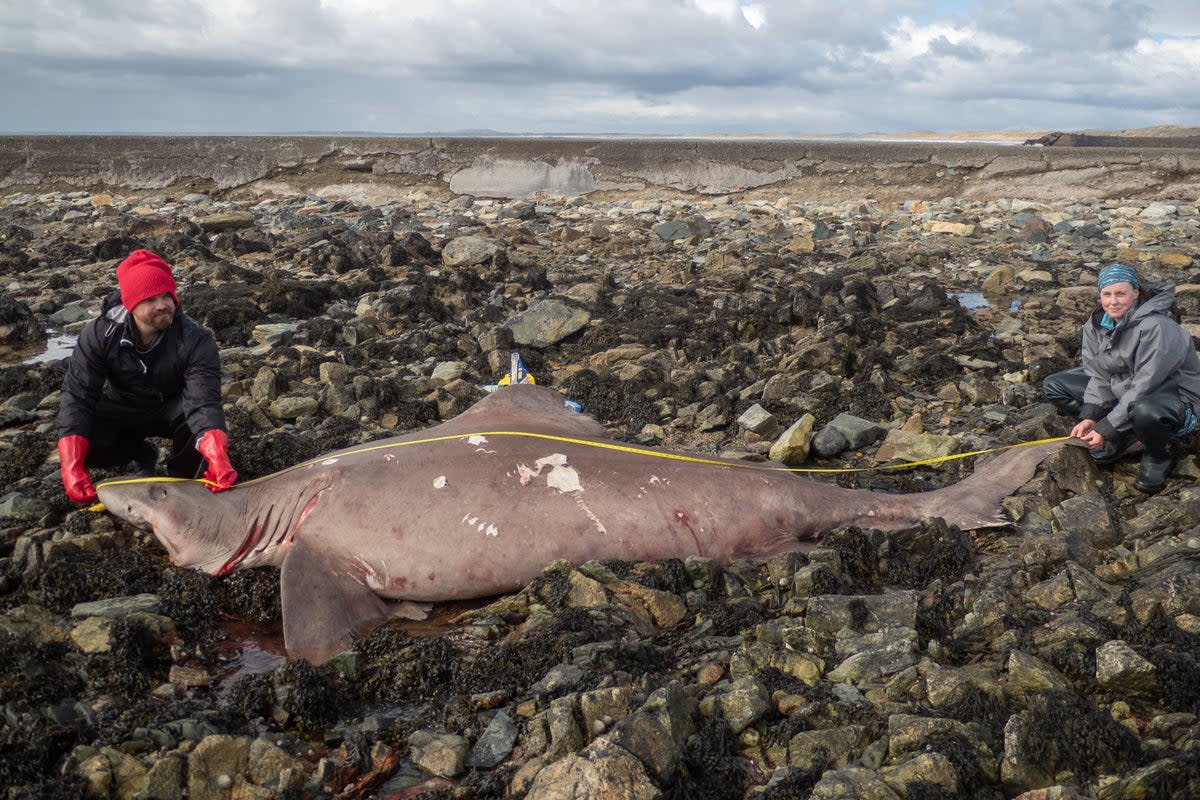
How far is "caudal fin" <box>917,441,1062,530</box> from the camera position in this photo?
5.24m

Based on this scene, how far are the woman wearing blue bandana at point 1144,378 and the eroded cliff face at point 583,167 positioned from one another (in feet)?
35.1

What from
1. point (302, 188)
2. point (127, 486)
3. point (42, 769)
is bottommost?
point (42, 769)

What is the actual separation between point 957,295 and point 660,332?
3.46 metres

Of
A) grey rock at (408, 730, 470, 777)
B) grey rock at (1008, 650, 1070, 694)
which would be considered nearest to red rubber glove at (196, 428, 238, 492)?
grey rock at (408, 730, 470, 777)

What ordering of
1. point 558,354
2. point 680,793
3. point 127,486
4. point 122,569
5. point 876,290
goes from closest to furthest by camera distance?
point 680,793, point 122,569, point 127,486, point 558,354, point 876,290

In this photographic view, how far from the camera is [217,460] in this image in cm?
541

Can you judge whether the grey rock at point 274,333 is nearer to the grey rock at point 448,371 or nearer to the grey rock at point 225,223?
the grey rock at point 448,371

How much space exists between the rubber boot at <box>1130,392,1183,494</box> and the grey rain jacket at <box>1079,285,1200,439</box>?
7cm

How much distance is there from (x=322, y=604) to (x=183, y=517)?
1.08 metres

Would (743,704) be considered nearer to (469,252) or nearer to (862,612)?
(862,612)

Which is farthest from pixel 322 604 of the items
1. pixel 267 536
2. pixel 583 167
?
pixel 583 167

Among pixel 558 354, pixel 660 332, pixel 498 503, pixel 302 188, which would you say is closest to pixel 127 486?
pixel 498 503

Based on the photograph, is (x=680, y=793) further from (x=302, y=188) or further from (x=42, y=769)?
(x=302, y=188)

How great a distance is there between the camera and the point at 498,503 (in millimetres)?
4980
